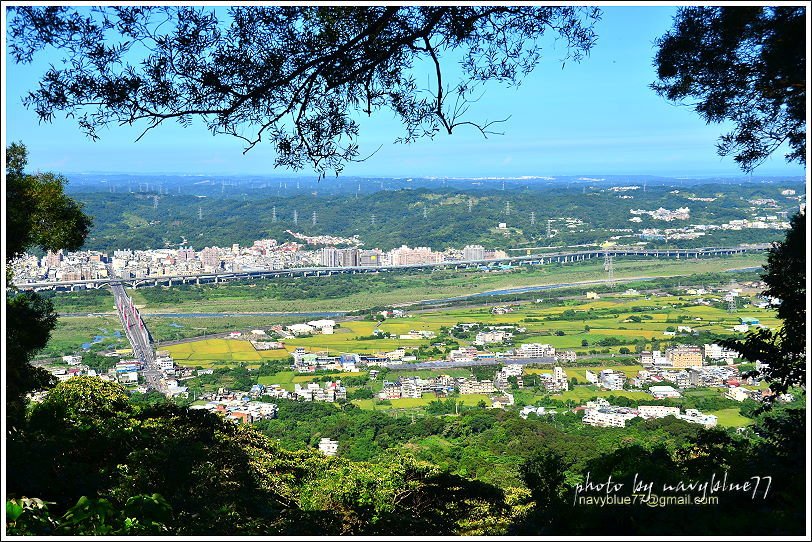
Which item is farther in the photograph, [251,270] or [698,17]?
[251,270]

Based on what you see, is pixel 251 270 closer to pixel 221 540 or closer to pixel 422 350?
pixel 422 350

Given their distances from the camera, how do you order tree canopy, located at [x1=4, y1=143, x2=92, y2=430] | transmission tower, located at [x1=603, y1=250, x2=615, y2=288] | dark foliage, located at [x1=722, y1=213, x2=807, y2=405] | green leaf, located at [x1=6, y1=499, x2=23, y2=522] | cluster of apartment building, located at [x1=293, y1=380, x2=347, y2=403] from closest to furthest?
green leaf, located at [x1=6, y1=499, x2=23, y2=522]
dark foliage, located at [x1=722, y1=213, x2=807, y2=405]
tree canopy, located at [x1=4, y1=143, x2=92, y2=430]
cluster of apartment building, located at [x1=293, y1=380, x2=347, y2=403]
transmission tower, located at [x1=603, y1=250, x2=615, y2=288]

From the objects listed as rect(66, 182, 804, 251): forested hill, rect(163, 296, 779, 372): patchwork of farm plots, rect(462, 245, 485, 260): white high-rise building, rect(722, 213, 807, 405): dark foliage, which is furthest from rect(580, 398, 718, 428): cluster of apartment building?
rect(462, 245, 485, 260): white high-rise building

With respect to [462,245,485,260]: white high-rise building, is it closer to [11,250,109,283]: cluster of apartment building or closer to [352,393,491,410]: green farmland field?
[352,393,491,410]: green farmland field

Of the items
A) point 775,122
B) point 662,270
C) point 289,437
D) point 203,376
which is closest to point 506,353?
point 203,376

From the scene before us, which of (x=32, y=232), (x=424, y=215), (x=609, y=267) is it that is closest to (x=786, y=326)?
(x=32, y=232)

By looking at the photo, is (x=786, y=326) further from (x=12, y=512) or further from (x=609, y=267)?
(x=609, y=267)
